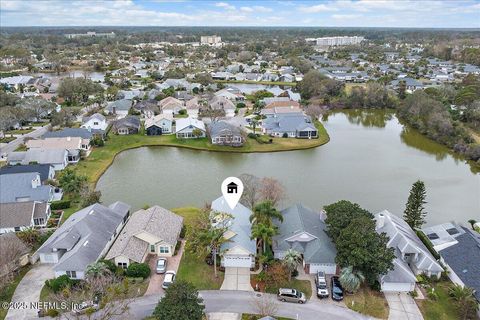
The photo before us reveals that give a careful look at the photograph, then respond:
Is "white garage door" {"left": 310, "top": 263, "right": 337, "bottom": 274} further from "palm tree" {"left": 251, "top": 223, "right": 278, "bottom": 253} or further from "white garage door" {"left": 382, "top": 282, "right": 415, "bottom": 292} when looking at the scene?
"palm tree" {"left": 251, "top": 223, "right": 278, "bottom": 253}

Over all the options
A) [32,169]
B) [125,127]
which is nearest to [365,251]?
[32,169]

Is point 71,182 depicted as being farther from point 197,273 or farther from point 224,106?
point 224,106

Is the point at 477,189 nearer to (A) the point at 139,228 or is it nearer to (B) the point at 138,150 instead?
(A) the point at 139,228

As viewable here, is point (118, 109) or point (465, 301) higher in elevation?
point (118, 109)

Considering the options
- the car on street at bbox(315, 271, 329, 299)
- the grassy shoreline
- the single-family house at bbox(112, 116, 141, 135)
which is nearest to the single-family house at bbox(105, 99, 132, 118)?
the single-family house at bbox(112, 116, 141, 135)

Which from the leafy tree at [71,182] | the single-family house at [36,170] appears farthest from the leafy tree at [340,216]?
the single-family house at [36,170]

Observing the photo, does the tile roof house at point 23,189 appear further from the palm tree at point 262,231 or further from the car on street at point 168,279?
the palm tree at point 262,231
